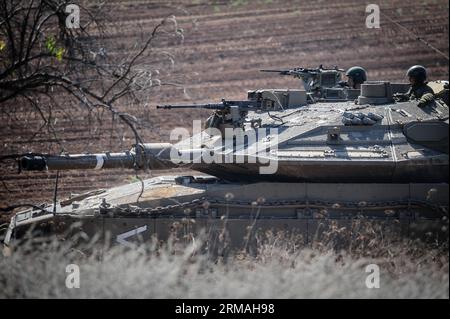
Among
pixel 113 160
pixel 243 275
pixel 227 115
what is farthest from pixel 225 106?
pixel 243 275

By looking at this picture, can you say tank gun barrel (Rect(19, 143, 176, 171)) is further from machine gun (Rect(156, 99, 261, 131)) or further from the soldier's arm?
the soldier's arm

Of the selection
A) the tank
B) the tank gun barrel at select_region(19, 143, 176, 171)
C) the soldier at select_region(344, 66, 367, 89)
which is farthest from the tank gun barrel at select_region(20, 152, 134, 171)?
the soldier at select_region(344, 66, 367, 89)

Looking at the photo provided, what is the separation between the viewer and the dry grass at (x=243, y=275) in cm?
1055

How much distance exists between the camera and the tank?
1462cm

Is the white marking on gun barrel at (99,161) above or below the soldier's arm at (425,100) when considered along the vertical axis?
below

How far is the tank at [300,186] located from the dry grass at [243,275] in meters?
1.28

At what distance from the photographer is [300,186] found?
585 inches

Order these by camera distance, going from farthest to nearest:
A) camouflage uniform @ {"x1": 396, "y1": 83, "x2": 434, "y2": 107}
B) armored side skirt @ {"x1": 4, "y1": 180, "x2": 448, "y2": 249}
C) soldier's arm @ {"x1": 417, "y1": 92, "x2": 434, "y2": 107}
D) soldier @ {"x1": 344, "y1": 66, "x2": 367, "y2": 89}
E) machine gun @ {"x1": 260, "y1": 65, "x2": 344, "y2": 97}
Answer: soldier @ {"x1": 344, "y1": 66, "x2": 367, "y2": 89} < machine gun @ {"x1": 260, "y1": 65, "x2": 344, "y2": 97} < camouflage uniform @ {"x1": 396, "y1": 83, "x2": 434, "y2": 107} < soldier's arm @ {"x1": 417, "y1": 92, "x2": 434, "y2": 107} < armored side skirt @ {"x1": 4, "y1": 180, "x2": 448, "y2": 249}

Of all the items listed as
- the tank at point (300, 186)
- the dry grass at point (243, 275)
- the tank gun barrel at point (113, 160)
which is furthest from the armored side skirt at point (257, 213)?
the dry grass at point (243, 275)

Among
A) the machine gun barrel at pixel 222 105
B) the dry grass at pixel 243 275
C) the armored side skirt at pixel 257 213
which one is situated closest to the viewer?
the dry grass at pixel 243 275

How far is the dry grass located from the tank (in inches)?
50.5

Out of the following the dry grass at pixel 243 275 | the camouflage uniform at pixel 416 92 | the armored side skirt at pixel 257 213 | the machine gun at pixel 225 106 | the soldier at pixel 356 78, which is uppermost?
the soldier at pixel 356 78

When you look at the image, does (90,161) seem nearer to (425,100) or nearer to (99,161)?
(99,161)

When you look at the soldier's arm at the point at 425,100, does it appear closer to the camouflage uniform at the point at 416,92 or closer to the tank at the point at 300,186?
the tank at the point at 300,186
